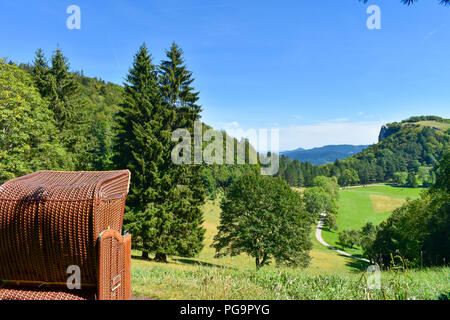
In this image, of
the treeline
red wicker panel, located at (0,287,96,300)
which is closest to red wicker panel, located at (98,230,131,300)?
red wicker panel, located at (0,287,96,300)

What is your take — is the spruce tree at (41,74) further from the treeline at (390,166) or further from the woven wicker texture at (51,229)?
the treeline at (390,166)

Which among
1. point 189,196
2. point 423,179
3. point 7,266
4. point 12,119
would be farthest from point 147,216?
point 423,179

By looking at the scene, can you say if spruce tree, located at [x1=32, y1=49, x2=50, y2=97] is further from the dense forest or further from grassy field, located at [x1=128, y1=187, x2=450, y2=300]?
grassy field, located at [x1=128, y1=187, x2=450, y2=300]

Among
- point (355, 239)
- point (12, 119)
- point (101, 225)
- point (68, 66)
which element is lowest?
point (355, 239)

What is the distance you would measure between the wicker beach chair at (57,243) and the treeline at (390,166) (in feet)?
415

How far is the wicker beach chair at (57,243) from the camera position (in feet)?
12.7

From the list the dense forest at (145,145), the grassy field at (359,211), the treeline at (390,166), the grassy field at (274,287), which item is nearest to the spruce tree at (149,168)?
the dense forest at (145,145)

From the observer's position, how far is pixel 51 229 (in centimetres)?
389

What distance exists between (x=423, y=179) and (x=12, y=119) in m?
158

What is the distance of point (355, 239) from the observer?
54.8m

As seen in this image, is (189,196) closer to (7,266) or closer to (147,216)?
(147,216)

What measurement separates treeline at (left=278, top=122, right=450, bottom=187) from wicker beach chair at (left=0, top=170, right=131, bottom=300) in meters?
126

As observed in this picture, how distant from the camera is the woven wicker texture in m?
3.86

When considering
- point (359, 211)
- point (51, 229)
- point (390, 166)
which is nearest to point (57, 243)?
point (51, 229)
